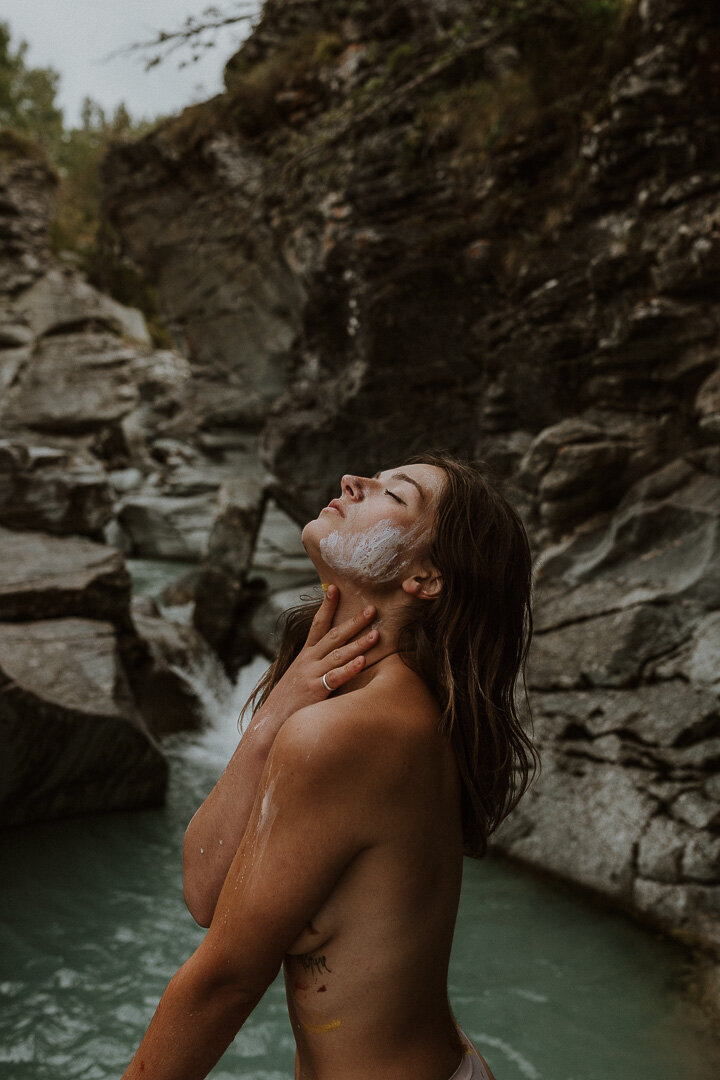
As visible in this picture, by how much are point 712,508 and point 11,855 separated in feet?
16.6

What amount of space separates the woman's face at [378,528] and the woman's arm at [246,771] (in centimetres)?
11

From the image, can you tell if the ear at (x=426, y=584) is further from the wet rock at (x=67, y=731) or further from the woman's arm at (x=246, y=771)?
the wet rock at (x=67, y=731)

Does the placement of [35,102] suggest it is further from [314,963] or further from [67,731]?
[314,963]

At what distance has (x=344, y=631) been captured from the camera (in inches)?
66.1

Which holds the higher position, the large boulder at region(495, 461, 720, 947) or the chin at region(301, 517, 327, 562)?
the chin at region(301, 517, 327, 562)

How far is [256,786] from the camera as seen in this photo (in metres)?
1.61

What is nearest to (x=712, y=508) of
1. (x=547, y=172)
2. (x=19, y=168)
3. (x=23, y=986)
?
(x=547, y=172)

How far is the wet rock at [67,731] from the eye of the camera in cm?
496

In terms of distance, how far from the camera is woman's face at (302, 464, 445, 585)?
1692mm

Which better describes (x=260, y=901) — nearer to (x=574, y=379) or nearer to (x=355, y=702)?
(x=355, y=702)

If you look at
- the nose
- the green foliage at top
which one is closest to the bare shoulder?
the nose

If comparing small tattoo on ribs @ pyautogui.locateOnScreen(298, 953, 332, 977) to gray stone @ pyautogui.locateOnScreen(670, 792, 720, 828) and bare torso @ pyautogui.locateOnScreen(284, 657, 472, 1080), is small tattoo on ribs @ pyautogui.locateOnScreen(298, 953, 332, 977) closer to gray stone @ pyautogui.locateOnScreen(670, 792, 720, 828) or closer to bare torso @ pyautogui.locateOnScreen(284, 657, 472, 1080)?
bare torso @ pyautogui.locateOnScreen(284, 657, 472, 1080)

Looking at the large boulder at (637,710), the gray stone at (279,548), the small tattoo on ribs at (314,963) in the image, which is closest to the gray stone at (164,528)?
the gray stone at (279,548)

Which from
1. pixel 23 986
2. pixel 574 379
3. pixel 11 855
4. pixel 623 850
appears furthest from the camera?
pixel 574 379
